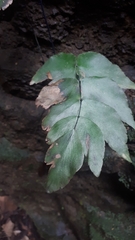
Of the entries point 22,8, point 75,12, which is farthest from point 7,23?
point 75,12

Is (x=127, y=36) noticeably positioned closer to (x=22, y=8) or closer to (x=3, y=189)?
(x=22, y=8)

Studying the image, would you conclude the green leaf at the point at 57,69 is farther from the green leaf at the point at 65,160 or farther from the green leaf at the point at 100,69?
the green leaf at the point at 65,160

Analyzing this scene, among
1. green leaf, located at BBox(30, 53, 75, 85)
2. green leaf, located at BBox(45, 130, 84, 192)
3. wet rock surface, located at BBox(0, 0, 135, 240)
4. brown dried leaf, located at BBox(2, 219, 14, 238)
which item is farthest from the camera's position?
brown dried leaf, located at BBox(2, 219, 14, 238)

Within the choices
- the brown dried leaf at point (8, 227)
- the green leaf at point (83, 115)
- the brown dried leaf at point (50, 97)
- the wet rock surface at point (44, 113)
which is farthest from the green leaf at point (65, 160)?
the brown dried leaf at point (8, 227)

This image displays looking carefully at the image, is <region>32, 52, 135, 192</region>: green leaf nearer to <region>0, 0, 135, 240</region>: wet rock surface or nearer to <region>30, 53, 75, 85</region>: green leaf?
<region>30, 53, 75, 85</region>: green leaf

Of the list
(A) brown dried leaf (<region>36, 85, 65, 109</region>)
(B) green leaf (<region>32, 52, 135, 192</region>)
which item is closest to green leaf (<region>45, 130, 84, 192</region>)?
(B) green leaf (<region>32, 52, 135, 192</region>)

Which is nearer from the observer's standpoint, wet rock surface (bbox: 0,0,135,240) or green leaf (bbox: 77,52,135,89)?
green leaf (bbox: 77,52,135,89)
